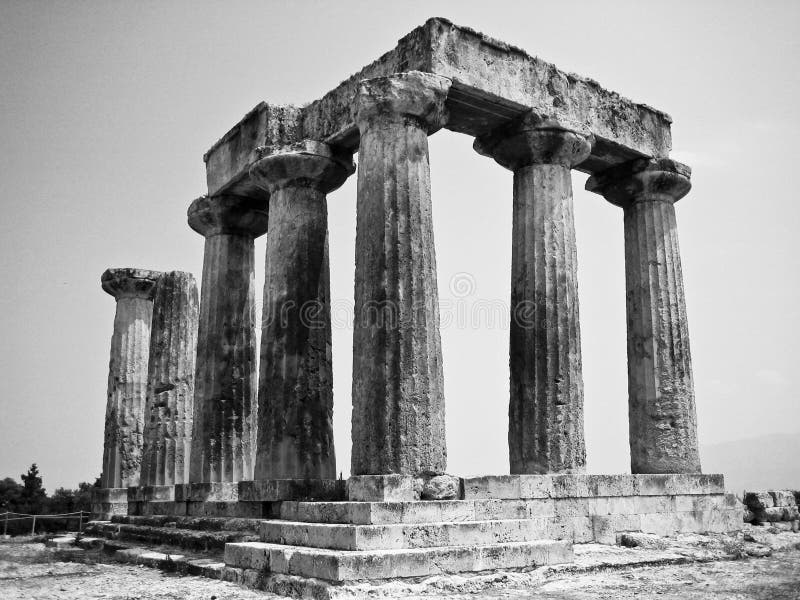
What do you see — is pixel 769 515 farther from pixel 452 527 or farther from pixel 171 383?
pixel 171 383

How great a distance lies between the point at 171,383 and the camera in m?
23.9

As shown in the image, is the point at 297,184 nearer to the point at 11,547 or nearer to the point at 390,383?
the point at 390,383

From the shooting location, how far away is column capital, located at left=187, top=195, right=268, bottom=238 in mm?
20969

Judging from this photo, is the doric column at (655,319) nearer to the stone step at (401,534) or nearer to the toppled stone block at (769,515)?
the toppled stone block at (769,515)

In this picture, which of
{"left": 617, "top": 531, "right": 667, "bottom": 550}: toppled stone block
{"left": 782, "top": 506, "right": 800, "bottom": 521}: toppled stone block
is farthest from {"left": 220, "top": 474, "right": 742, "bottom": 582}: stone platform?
{"left": 782, "top": 506, "right": 800, "bottom": 521}: toppled stone block

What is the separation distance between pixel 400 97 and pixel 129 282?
1598cm

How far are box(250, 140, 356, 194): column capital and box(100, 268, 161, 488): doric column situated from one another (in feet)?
37.0

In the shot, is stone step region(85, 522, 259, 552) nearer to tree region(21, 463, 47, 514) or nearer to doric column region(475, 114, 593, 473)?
doric column region(475, 114, 593, 473)

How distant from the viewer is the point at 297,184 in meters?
18.0

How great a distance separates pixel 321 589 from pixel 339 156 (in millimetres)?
9961

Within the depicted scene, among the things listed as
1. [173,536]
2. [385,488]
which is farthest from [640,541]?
[173,536]

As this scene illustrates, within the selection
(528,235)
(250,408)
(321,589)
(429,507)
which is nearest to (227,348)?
(250,408)

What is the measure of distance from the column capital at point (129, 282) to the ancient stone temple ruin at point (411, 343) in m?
5.51

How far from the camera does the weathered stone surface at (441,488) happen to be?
42.7ft
